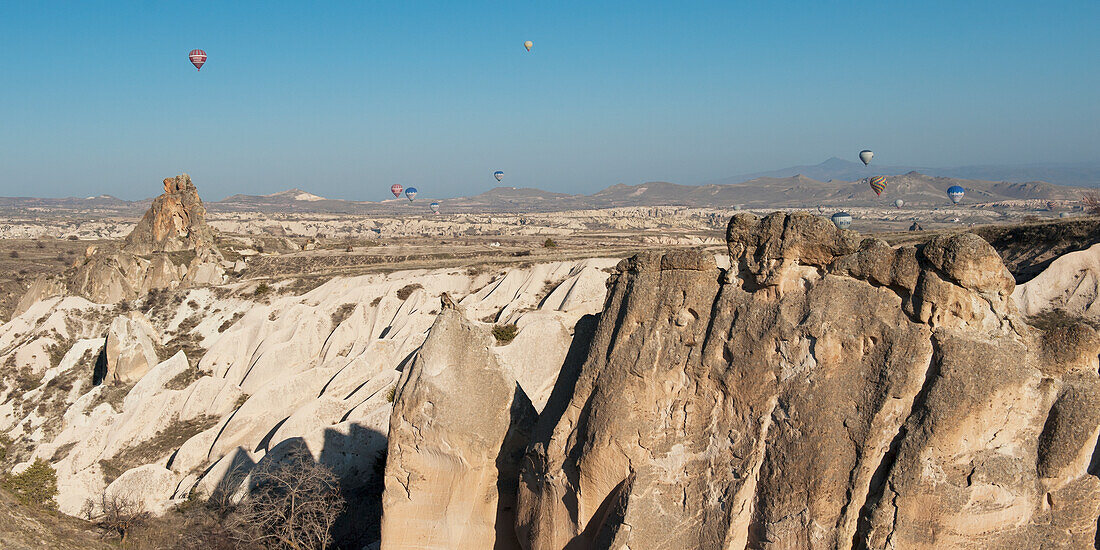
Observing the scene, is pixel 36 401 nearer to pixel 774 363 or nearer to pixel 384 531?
pixel 384 531

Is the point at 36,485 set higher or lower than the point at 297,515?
lower

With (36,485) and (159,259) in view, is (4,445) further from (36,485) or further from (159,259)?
(159,259)

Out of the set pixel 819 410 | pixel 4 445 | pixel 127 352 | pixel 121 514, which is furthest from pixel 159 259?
pixel 819 410

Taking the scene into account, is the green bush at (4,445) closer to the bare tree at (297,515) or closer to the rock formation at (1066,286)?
the bare tree at (297,515)

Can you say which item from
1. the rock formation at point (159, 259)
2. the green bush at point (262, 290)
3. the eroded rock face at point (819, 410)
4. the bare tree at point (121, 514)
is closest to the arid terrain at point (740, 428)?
the eroded rock face at point (819, 410)

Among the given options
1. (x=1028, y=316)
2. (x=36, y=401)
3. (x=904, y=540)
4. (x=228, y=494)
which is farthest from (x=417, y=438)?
(x=36, y=401)

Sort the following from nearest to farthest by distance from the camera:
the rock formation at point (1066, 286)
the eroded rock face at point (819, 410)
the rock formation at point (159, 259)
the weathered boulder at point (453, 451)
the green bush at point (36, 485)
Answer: the eroded rock face at point (819, 410) → the weathered boulder at point (453, 451) → the green bush at point (36, 485) → the rock formation at point (1066, 286) → the rock formation at point (159, 259)
